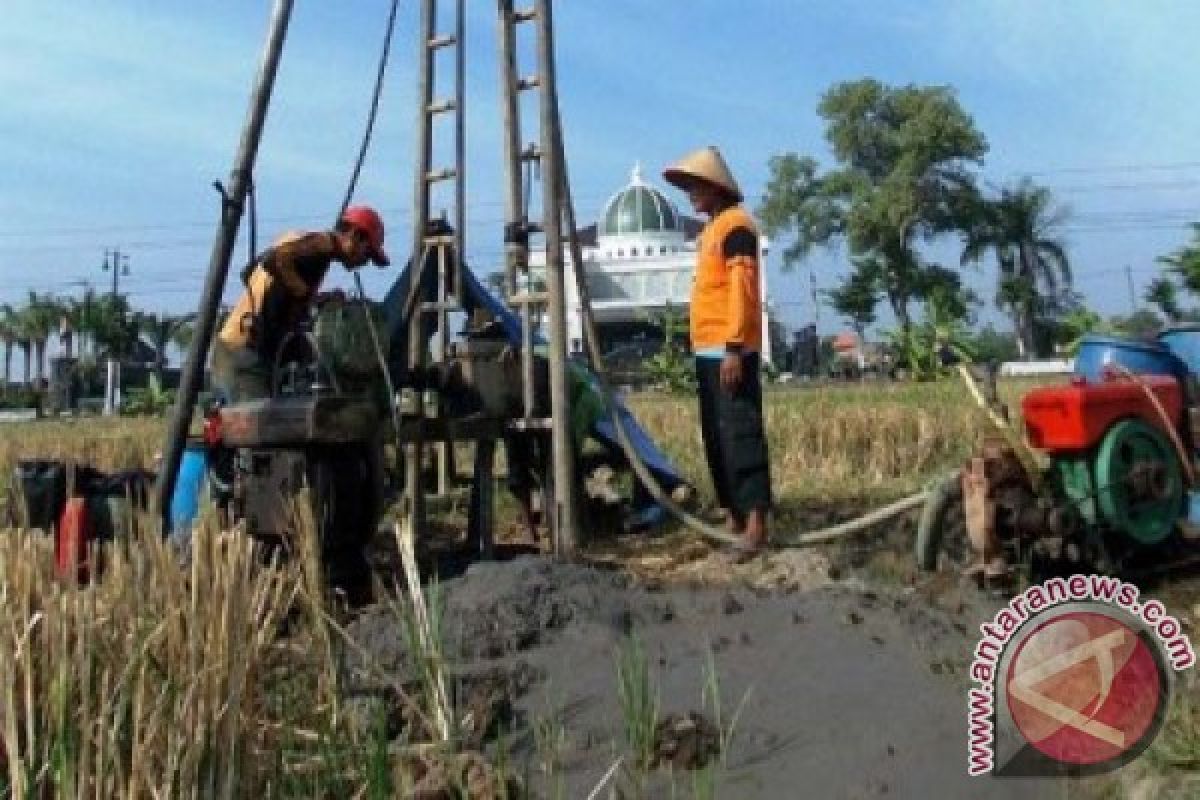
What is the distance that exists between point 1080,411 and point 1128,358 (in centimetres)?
74

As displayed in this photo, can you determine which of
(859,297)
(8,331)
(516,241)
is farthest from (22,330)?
(516,241)

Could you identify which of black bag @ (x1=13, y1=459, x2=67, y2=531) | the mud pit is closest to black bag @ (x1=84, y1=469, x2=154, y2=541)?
black bag @ (x1=13, y1=459, x2=67, y2=531)

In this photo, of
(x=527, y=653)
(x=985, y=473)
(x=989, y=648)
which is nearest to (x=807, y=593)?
(x=985, y=473)

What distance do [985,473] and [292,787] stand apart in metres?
2.49

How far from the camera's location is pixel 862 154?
203ft

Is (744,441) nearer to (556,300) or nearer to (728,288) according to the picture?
(728,288)

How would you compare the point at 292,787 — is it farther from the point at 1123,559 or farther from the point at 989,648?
the point at 1123,559

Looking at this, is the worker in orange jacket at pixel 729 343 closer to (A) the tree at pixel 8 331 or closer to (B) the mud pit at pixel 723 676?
(B) the mud pit at pixel 723 676

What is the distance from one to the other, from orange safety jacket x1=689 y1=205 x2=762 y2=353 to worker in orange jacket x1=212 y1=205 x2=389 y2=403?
144 centimetres

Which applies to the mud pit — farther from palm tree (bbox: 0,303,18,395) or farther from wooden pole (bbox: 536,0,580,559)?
palm tree (bbox: 0,303,18,395)

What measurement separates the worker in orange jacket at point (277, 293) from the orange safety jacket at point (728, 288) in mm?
1441

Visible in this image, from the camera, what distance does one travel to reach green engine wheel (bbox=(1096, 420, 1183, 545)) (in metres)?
4.52

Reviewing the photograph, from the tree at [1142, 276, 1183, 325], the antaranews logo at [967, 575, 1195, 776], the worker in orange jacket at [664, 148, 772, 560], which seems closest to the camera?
the antaranews logo at [967, 575, 1195, 776]

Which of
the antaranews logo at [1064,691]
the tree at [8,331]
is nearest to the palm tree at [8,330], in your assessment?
the tree at [8,331]
